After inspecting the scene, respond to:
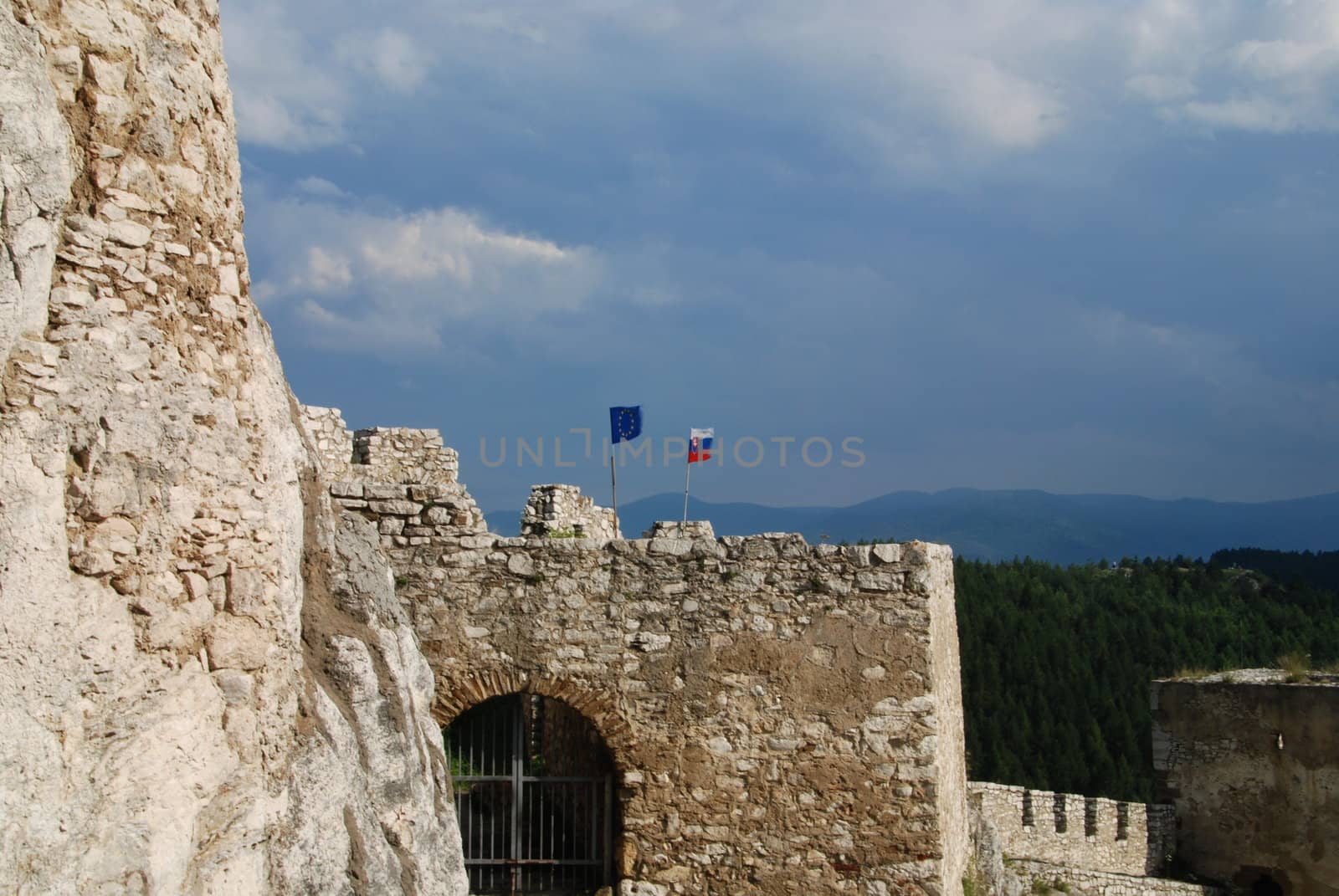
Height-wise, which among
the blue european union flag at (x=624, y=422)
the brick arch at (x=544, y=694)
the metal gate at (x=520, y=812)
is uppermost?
the blue european union flag at (x=624, y=422)

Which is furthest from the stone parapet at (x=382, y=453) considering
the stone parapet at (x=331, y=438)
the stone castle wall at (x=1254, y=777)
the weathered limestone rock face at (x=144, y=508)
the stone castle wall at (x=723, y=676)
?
the stone castle wall at (x=1254, y=777)

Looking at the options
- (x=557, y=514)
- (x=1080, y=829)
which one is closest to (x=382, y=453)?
(x=557, y=514)

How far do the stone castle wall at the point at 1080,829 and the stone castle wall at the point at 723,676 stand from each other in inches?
332

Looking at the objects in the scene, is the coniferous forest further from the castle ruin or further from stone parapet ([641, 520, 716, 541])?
stone parapet ([641, 520, 716, 541])

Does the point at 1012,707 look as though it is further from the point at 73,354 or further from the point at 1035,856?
the point at 73,354

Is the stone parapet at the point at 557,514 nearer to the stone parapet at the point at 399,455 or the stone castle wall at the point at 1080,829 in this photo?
the stone parapet at the point at 399,455

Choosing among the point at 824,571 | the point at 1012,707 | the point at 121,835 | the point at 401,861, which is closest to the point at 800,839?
the point at 824,571

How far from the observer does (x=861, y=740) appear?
1003 centimetres

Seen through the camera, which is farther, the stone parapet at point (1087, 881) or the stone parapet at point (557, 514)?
the stone parapet at point (1087, 881)

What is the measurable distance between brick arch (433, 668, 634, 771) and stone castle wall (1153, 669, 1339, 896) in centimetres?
1397

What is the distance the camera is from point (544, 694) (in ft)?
33.0

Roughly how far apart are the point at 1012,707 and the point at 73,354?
111 feet

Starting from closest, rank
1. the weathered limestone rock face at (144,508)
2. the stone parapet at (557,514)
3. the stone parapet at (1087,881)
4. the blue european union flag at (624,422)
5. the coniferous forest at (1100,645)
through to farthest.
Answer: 1. the weathered limestone rock face at (144,508)
2. the stone parapet at (557,514)
3. the blue european union flag at (624,422)
4. the stone parapet at (1087,881)
5. the coniferous forest at (1100,645)

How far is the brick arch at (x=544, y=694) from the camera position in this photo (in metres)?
10.0
